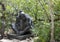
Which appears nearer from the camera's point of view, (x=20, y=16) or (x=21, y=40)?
(x=21, y=40)

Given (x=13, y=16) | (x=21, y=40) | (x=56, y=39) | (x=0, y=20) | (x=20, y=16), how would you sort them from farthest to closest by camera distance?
(x=13, y=16), (x=0, y=20), (x=20, y=16), (x=21, y=40), (x=56, y=39)

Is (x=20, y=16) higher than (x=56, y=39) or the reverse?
higher

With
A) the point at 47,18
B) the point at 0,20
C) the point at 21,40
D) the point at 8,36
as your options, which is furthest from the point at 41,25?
the point at 0,20

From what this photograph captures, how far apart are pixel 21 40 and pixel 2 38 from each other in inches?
30.9

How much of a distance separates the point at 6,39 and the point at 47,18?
2.56m

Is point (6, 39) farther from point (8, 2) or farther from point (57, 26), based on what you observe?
point (57, 26)

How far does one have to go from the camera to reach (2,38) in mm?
6285

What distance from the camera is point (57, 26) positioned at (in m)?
3.88

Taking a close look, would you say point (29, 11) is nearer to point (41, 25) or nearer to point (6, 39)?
point (6, 39)

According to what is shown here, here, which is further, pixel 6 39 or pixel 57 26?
pixel 6 39

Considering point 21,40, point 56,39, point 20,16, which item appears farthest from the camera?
point 20,16

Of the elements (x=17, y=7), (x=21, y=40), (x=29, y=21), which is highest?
(x=17, y=7)

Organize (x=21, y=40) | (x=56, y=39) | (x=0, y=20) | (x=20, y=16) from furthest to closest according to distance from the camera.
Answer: (x=0, y=20) → (x=20, y=16) → (x=21, y=40) → (x=56, y=39)

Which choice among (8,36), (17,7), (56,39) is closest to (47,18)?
(56,39)
